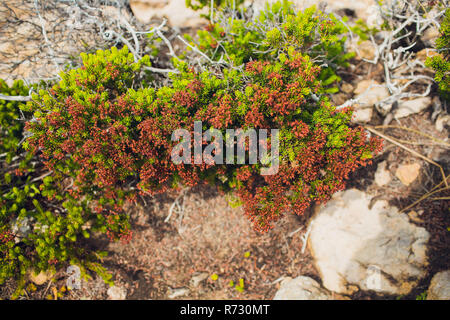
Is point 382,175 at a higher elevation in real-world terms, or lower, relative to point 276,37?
lower

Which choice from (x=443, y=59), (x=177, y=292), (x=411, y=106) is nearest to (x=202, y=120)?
(x=177, y=292)

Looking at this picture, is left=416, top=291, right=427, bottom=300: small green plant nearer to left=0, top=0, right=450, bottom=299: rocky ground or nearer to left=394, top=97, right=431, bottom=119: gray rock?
left=0, top=0, right=450, bottom=299: rocky ground

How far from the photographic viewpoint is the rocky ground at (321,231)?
547cm

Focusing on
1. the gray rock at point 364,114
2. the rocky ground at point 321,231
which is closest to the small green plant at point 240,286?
the rocky ground at point 321,231

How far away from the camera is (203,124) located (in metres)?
4.50

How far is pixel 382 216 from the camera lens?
561 cm

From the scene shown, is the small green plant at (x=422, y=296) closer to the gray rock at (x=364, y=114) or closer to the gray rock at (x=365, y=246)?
the gray rock at (x=365, y=246)

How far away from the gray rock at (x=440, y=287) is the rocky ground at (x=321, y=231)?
0.02 m

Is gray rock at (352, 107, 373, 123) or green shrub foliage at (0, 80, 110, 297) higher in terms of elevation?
gray rock at (352, 107, 373, 123)

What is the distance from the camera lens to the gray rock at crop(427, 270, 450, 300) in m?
5.09

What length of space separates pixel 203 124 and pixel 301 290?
375 centimetres

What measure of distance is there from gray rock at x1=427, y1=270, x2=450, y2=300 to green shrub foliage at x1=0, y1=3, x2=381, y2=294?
9.10 feet

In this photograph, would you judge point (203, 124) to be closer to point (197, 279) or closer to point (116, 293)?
point (197, 279)

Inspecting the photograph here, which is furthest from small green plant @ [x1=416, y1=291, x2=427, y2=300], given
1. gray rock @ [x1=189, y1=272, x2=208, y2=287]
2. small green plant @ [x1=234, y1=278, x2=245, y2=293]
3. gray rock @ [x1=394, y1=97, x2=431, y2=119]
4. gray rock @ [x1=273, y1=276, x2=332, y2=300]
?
gray rock @ [x1=189, y1=272, x2=208, y2=287]
